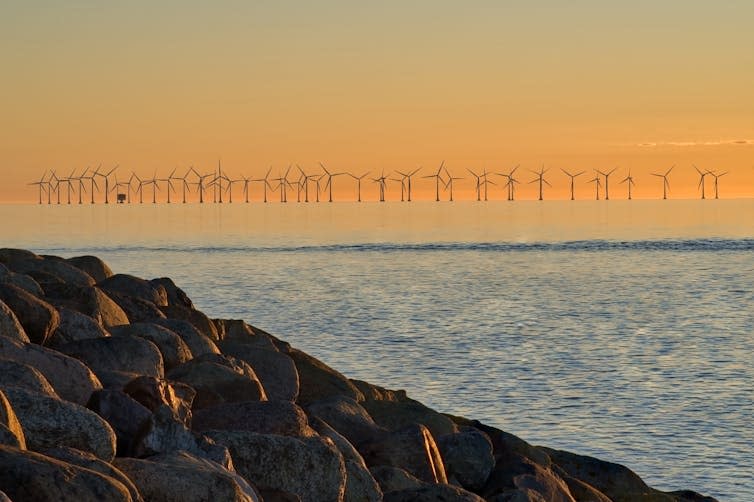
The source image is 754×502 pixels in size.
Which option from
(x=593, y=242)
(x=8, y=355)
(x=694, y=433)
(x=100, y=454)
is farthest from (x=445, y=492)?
(x=593, y=242)

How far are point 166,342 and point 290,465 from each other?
549cm

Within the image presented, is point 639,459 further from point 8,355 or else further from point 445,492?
point 8,355

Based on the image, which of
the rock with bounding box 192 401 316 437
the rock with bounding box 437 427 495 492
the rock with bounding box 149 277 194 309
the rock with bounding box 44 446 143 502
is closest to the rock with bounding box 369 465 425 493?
the rock with bounding box 192 401 316 437

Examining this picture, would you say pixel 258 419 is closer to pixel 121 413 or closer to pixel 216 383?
pixel 121 413

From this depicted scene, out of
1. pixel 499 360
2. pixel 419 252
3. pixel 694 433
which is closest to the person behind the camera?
pixel 694 433

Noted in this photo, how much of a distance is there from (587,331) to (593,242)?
3486 inches

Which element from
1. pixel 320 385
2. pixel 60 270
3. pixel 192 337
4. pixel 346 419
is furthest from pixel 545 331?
pixel 346 419

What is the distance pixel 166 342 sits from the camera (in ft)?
55.2

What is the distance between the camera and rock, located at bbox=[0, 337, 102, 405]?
41.9 ft

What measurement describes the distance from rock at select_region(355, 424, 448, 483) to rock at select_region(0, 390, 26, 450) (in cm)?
505

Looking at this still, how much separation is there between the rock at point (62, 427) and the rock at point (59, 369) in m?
1.98

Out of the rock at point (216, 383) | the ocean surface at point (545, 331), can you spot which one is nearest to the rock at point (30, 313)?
the rock at point (216, 383)

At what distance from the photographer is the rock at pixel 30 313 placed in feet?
51.4

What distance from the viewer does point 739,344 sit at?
42.1 m
